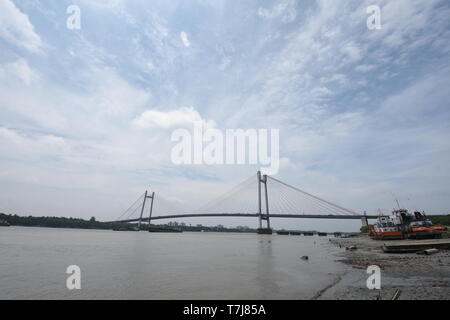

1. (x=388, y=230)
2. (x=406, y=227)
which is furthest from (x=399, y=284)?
(x=388, y=230)

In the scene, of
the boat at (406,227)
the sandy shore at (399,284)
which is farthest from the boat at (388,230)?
the sandy shore at (399,284)

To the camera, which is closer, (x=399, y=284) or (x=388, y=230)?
(x=399, y=284)

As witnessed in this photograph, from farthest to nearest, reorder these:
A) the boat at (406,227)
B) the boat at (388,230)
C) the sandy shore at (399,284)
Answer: the boat at (388,230) → the boat at (406,227) → the sandy shore at (399,284)

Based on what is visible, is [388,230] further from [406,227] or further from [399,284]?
[399,284]

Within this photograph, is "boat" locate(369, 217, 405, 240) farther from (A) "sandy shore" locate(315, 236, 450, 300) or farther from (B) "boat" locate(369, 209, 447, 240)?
(A) "sandy shore" locate(315, 236, 450, 300)

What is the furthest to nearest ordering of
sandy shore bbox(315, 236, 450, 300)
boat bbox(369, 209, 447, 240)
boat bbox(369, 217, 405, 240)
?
boat bbox(369, 217, 405, 240)
boat bbox(369, 209, 447, 240)
sandy shore bbox(315, 236, 450, 300)

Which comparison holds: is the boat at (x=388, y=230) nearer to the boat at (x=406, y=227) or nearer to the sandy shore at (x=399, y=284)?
the boat at (x=406, y=227)

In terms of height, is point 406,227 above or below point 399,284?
above

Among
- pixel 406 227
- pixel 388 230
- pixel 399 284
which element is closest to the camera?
pixel 399 284

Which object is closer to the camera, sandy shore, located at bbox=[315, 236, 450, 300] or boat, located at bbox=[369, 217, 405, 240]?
sandy shore, located at bbox=[315, 236, 450, 300]

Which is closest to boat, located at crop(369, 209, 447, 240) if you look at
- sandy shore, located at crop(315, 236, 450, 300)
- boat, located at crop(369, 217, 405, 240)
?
boat, located at crop(369, 217, 405, 240)
